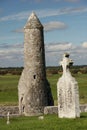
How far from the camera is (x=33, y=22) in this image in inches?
1554

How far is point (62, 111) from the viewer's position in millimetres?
22281

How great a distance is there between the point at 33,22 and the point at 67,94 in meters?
18.5

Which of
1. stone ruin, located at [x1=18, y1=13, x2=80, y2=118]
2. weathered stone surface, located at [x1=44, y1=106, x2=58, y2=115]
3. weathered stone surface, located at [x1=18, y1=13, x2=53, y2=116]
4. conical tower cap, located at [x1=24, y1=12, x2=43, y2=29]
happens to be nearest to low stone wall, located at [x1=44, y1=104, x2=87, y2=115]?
weathered stone surface, located at [x1=44, y1=106, x2=58, y2=115]

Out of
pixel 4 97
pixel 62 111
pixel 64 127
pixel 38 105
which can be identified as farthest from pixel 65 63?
pixel 4 97

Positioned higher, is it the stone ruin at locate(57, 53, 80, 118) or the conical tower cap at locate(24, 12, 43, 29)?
the conical tower cap at locate(24, 12, 43, 29)

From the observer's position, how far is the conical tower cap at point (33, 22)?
129ft

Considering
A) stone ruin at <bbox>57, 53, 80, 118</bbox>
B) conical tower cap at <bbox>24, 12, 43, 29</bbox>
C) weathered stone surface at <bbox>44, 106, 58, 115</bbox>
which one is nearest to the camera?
stone ruin at <bbox>57, 53, 80, 118</bbox>

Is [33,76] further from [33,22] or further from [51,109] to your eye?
[33,22]

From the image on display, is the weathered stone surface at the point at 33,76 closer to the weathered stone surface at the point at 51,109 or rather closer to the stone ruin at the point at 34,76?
the stone ruin at the point at 34,76

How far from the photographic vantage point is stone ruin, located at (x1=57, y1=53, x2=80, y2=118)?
21.6m

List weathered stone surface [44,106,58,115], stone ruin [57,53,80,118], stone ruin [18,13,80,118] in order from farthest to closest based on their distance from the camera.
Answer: stone ruin [18,13,80,118] < weathered stone surface [44,106,58,115] < stone ruin [57,53,80,118]

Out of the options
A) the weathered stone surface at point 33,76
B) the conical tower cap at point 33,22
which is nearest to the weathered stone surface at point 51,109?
the weathered stone surface at point 33,76

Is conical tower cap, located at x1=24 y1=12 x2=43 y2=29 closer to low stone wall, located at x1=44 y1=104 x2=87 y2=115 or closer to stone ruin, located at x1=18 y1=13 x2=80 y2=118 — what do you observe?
stone ruin, located at x1=18 y1=13 x2=80 y2=118

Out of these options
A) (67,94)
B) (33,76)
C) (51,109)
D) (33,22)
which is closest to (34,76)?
(33,76)
